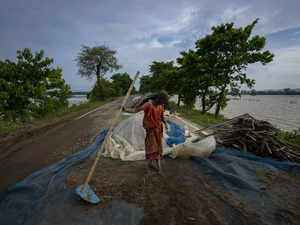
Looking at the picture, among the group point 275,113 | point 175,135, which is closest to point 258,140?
point 175,135

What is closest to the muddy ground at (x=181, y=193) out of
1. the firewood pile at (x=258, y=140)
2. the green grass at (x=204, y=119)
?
the firewood pile at (x=258, y=140)

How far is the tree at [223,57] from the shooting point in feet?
30.6

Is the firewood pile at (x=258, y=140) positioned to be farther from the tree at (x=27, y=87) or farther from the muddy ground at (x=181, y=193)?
the tree at (x=27, y=87)

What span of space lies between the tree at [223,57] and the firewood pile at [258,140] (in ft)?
21.6

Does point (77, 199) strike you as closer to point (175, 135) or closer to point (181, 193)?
point (181, 193)

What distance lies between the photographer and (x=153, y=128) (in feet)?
9.07

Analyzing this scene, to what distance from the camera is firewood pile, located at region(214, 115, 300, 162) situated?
351cm

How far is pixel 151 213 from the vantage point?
1.88 m

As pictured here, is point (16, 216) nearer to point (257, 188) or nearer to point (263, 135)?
point (257, 188)

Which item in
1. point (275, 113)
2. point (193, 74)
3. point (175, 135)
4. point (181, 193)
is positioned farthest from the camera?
point (275, 113)

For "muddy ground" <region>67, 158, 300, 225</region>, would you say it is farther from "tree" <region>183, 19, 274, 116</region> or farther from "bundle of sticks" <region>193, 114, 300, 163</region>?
"tree" <region>183, 19, 274, 116</region>

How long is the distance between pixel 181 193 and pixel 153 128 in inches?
47.9

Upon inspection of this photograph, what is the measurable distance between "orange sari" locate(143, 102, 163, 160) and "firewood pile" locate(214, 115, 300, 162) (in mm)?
1903

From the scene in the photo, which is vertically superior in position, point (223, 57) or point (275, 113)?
point (223, 57)
